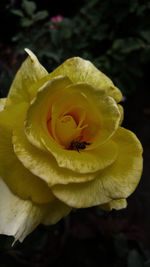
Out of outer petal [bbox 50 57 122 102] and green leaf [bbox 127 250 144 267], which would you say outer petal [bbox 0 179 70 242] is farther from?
green leaf [bbox 127 250 144 267]

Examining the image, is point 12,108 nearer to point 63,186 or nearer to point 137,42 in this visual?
point 63,186

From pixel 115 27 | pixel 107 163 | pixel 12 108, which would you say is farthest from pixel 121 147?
pixel 115 27

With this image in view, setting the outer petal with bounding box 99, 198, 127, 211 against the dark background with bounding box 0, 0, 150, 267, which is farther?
the dark background with bounding box 0, 0, 150, 267

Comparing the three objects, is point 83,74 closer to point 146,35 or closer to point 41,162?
point 41,162

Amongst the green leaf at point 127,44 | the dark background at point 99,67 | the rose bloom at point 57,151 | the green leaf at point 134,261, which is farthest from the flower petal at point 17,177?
the green leaf at point 127,44

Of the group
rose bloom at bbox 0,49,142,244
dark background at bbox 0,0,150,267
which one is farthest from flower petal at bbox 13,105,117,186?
dark background at bbox 0,0,150,267

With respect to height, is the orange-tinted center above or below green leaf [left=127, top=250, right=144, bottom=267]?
above

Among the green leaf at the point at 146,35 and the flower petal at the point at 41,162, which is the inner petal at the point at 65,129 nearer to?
the flower petal at the point at 41,162
